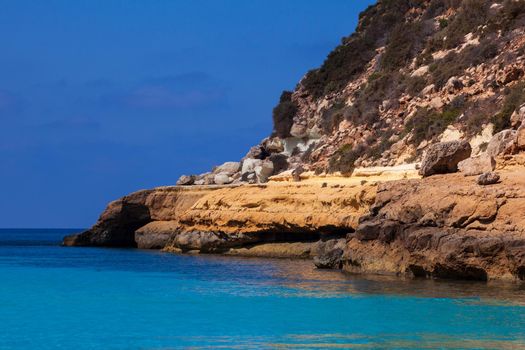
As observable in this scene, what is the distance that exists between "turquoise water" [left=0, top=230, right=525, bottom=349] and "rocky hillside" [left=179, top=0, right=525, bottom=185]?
560 inches

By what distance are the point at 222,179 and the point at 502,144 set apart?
36.6 meters

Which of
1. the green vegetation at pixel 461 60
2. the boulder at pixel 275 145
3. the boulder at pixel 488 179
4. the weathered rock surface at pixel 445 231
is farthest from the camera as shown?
the boulder at pixel 275 145

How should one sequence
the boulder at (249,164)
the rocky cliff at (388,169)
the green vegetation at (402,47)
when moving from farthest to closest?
the boulder at (249,164) < the green vegetation at (402,47) < the rocky cliff at (388,169)

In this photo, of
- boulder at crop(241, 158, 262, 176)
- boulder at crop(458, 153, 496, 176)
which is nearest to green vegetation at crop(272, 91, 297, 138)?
boulder at crop(241, 158, 262, 176)

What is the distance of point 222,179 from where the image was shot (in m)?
65.9

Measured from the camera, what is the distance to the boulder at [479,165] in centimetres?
2945

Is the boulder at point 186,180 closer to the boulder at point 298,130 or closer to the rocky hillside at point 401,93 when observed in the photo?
the rocky hillside at point 401,93

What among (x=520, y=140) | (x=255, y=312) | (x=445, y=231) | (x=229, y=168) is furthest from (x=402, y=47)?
(x=255, y=312)

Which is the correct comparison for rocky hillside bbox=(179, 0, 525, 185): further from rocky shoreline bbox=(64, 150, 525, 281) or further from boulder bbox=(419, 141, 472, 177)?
rocky shoreline bbox=(64, 150, 525, 281)

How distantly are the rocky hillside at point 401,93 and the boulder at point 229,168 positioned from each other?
0.57ft

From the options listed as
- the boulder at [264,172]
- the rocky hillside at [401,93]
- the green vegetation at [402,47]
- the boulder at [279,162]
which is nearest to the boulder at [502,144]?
the rocky hillside at [401,93]

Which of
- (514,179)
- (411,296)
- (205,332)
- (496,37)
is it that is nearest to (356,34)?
(496,37)

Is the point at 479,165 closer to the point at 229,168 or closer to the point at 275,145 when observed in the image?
the point at 275,145

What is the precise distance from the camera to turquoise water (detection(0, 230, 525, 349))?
1631 cm
